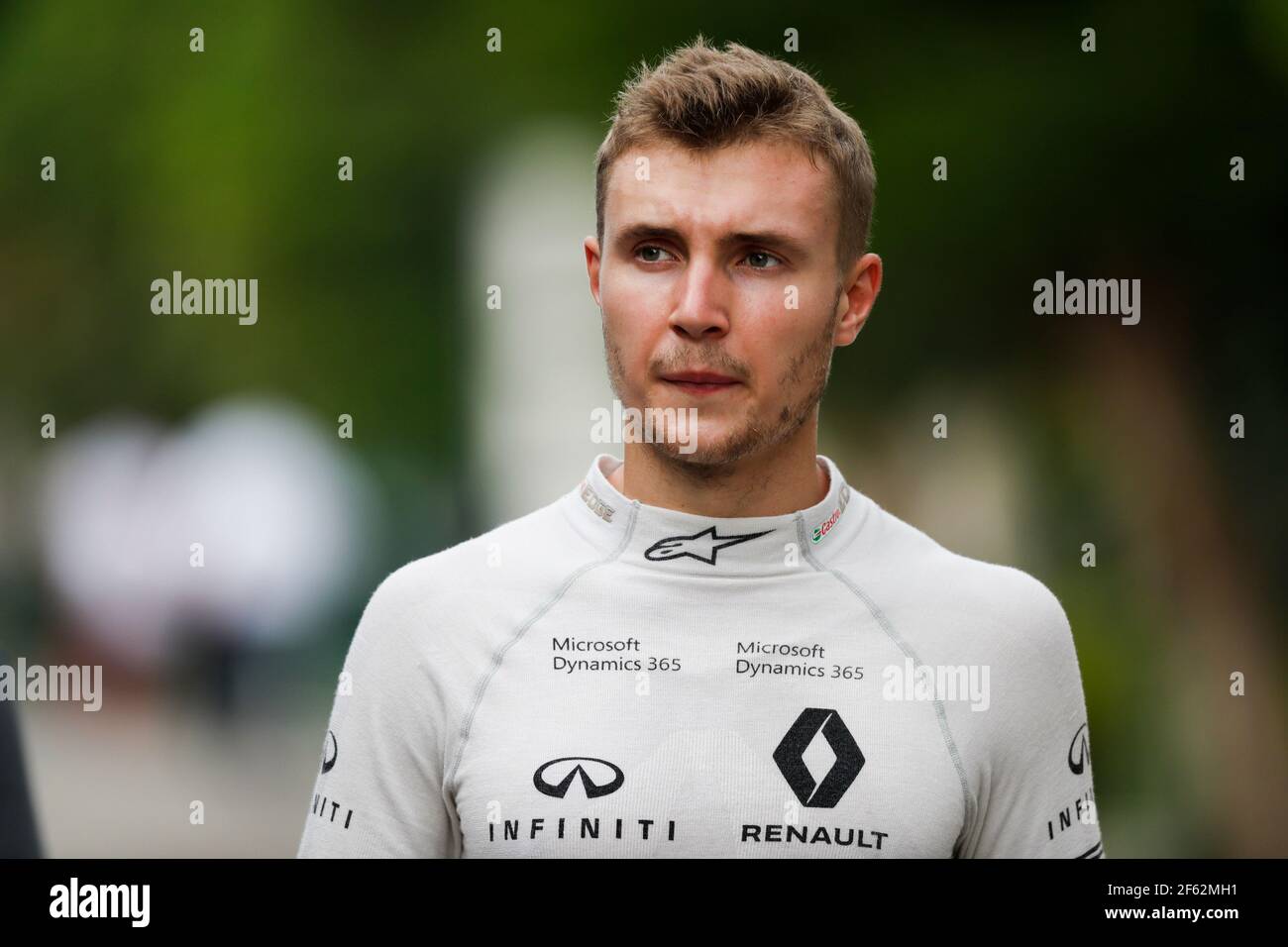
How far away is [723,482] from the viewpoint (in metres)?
2.89

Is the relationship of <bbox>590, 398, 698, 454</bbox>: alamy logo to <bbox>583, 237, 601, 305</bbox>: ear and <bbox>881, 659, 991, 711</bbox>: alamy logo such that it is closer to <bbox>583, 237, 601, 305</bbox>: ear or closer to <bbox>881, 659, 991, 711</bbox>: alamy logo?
<bbox>583, 237, 601, 305</bbox>: ear

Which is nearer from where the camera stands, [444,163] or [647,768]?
[647,768]

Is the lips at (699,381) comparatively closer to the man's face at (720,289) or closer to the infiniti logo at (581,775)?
the man's face at (720,289)

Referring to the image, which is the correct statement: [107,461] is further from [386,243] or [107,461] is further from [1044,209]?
[1044,209]

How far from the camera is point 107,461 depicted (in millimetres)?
6031

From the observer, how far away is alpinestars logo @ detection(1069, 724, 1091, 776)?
2.89 m

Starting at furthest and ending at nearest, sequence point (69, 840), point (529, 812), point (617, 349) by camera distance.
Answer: point (69, 840) < point (617, 349) < point (529, 812)

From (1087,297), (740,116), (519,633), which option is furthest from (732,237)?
(1087,297)

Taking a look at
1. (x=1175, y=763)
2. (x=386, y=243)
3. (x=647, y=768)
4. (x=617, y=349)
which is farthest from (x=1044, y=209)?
(x=647, y=768)

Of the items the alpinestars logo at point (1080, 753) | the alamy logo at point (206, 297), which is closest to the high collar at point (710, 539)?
the alpinestars logo at point (1080, 753)

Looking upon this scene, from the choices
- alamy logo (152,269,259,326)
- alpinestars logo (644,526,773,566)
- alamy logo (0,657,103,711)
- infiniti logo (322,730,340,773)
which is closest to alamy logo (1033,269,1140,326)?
alpinestars logo (644,526,773,566)

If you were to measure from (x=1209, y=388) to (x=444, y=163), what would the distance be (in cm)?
366

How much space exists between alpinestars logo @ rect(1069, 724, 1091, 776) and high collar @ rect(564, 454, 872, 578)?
2.13 ft

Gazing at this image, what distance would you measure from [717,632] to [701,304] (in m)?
0.68
